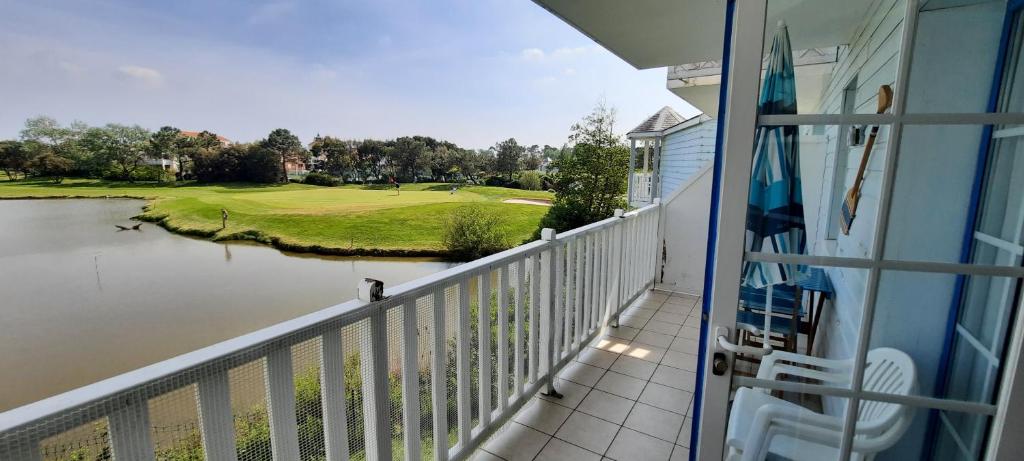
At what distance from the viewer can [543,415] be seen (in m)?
2.39

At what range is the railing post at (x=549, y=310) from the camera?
7.99 feet

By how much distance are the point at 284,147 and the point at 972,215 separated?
23.1 metres

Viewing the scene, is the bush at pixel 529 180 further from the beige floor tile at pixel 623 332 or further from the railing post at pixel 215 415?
the railing post at pixel 215 415

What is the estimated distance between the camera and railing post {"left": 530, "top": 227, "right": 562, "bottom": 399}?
244cm

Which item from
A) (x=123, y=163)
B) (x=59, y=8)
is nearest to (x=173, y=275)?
(x=123, y=163)

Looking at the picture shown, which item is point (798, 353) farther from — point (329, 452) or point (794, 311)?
point (329, 452)

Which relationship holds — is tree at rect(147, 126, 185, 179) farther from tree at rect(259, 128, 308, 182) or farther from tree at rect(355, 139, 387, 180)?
tree at rect(355, 139, 387, 180)

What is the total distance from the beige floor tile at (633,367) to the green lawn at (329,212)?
13276 mm

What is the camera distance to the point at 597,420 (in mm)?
2367

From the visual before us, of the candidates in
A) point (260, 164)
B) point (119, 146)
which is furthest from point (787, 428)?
point (260, 164)

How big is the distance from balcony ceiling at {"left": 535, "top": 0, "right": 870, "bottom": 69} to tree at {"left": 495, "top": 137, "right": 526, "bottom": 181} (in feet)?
77.9

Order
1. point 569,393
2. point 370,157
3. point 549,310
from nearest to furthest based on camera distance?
point 549,310 → point 569,393 → point 370,157

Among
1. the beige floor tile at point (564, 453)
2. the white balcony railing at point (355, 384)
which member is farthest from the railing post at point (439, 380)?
the beige floor tile at point (564, 453)

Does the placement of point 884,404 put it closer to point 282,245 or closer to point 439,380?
point 439,380
